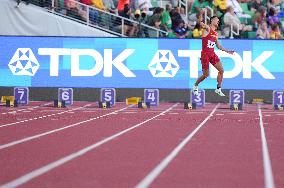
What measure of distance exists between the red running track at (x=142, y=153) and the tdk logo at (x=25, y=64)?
578 centimetres

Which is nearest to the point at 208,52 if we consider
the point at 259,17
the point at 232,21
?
the point at 232,21

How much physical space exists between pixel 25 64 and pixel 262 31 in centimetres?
714

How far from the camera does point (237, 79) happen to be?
65.9 feet

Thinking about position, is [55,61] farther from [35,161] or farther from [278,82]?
[35,161]

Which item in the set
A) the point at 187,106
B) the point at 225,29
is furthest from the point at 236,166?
the point at 225,29

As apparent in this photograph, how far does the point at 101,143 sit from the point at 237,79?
10549 millimetres

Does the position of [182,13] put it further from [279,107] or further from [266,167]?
[266,167]

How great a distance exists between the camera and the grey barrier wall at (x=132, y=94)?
20.2 metres

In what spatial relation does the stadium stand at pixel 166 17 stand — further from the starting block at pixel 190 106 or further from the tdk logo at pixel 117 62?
the starting block at pixel 190 106

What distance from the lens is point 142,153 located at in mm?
8953

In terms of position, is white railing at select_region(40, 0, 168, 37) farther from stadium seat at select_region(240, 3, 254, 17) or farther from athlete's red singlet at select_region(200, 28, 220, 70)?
athlete's red singlet at select_region(200, 28, 220, 70)

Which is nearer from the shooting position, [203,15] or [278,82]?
[278,82]

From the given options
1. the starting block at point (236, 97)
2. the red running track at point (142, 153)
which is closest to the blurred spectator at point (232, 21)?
the starting block at point (236, 97)

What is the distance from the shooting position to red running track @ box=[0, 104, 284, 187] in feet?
22.8
